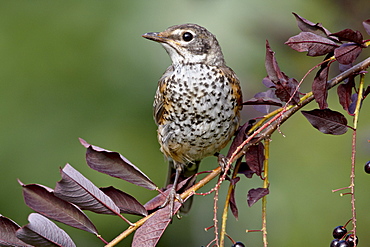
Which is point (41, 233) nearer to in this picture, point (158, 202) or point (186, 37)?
point (158, 202)

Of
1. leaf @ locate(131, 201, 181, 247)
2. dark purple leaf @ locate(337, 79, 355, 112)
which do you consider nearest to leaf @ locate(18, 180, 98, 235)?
leaf @ locate(131, 201, 181, 247)

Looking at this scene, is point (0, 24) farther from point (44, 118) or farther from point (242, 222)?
point (242, 222)

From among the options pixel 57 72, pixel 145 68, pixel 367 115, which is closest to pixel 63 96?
pixel 57 72

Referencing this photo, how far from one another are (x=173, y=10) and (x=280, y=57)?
754 millimetres

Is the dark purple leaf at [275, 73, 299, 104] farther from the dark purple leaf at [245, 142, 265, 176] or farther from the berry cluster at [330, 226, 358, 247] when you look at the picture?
the berry cluster at [330, 226, 358, 247]

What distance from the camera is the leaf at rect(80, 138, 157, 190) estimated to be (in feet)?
5.13

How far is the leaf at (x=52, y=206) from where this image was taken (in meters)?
1.49

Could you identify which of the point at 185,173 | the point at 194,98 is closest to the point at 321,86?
the point at 194,98

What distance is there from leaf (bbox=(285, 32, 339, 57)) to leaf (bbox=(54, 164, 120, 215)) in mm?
600

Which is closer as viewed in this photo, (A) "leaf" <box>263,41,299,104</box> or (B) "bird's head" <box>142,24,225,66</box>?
(A) "leaf" <box>263,41,299,104</box>

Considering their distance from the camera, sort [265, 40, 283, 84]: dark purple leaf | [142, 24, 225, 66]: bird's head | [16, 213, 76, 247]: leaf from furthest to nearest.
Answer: [142, 24, 225, 66]: bird's head < [265, 40, 283, 84]: dark purple leaf < [16, 213, 76, 247]: leaf

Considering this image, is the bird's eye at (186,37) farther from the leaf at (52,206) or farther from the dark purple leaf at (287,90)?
the leaf at (52,206)

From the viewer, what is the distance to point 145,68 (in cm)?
299

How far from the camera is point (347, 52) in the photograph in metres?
1.55
